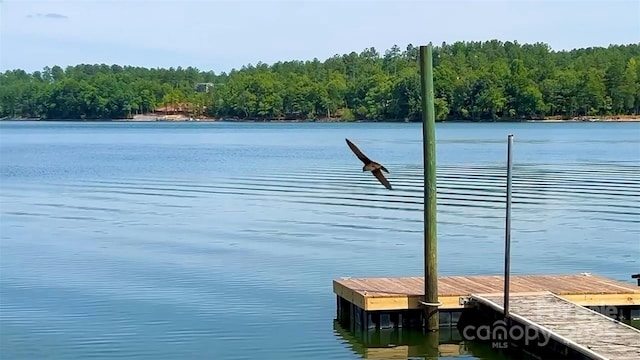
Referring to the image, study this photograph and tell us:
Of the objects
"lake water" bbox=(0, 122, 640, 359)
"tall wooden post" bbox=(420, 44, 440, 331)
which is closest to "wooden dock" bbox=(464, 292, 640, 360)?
"tall wooden post" bbox=(420, 44, 440, 331)

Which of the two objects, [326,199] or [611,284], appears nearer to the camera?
[611,284]

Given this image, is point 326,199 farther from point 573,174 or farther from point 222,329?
point 222,329

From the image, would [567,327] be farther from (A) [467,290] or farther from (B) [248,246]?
(B) [248,246]

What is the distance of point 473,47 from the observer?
7672 inches

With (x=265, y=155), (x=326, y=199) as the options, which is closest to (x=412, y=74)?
(x=265, y=155)

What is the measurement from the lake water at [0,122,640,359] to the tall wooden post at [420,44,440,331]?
0.83 meters

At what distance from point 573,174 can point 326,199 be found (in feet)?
44.4

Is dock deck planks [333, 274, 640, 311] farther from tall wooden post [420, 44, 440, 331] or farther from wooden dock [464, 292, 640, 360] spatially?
wooden dock [464, 292, 640, 360]

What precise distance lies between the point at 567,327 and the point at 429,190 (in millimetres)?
2716

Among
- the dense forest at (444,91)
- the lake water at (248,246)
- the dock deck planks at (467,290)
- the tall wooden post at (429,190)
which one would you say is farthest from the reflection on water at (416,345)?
the dense forest at (444,91)

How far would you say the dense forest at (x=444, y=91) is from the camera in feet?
469

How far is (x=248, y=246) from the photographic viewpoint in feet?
78.3

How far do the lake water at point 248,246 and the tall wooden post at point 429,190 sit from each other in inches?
32.7

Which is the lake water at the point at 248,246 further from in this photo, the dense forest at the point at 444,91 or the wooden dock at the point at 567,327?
the dense forest at the point at 444,91
